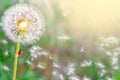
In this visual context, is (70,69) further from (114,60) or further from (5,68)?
(5,68)

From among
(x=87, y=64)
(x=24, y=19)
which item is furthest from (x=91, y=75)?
(x=24, y=19)

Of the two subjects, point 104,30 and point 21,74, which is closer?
point 21,74

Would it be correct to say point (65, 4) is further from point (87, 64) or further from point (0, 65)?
A: point (0, 65)

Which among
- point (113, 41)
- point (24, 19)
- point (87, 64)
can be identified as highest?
point (113, 41)

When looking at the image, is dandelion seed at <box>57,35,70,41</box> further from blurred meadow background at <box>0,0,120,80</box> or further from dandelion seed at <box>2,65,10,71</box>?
dandelion seed at <box>2,65,10,71</box>

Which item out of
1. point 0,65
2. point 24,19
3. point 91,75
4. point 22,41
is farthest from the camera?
point 91,75

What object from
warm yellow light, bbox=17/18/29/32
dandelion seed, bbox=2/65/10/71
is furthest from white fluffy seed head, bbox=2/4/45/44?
dandelion seed, bbox=2/65/10/71

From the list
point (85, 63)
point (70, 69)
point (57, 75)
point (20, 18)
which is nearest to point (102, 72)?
point (85, 63)
